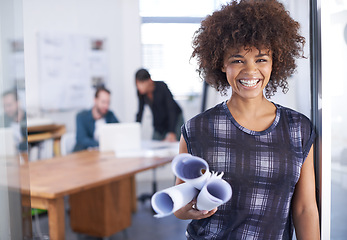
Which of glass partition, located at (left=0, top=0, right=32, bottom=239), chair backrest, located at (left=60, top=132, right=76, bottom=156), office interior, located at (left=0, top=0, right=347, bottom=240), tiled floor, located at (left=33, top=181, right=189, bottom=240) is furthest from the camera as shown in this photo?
office interior, located at (left=0, top=0, right=347, bottom=240)

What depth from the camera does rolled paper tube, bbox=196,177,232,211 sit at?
0.78 metres

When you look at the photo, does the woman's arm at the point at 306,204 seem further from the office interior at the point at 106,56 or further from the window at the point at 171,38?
the window at the point at 171,38

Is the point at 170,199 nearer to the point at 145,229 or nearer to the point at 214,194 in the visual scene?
the point at 214,194

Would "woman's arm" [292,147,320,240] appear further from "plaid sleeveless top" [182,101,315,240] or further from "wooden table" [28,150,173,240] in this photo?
"wooden table" [28,150,173,240]

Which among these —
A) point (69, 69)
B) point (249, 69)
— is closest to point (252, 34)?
Result: point (249, 69)

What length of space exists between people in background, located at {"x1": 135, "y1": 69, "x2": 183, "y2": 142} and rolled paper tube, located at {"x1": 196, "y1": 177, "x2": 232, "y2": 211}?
2836mm

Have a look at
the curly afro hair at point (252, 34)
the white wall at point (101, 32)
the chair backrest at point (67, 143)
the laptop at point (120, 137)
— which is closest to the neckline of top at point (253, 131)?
the curly afro hair at point (252, 34)

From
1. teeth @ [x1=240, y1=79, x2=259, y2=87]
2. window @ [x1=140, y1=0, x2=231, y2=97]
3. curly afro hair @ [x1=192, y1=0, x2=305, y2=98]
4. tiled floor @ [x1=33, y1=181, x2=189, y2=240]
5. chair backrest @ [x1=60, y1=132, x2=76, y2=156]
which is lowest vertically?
tiled floor @ [x1=33, y1=181, x2=189, y2=240]

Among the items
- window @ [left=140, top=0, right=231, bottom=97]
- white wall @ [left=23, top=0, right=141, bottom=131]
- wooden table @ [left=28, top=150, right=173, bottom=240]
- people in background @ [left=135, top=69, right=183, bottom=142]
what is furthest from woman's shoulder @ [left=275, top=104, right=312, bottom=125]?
white wall @ [left=23, top=0, right=141, bottom=131]

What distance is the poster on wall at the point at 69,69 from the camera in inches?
189

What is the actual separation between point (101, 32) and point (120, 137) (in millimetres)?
2325

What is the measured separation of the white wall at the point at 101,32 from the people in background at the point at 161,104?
123 centimetres

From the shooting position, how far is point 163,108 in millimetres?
3805

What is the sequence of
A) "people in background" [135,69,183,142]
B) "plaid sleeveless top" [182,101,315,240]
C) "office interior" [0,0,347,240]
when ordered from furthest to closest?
1. "office interior" [0,0,347,240]
2. "people in background" [135,69,183,142]
3. "plaid sleeveless top" [182,101,315,240]
